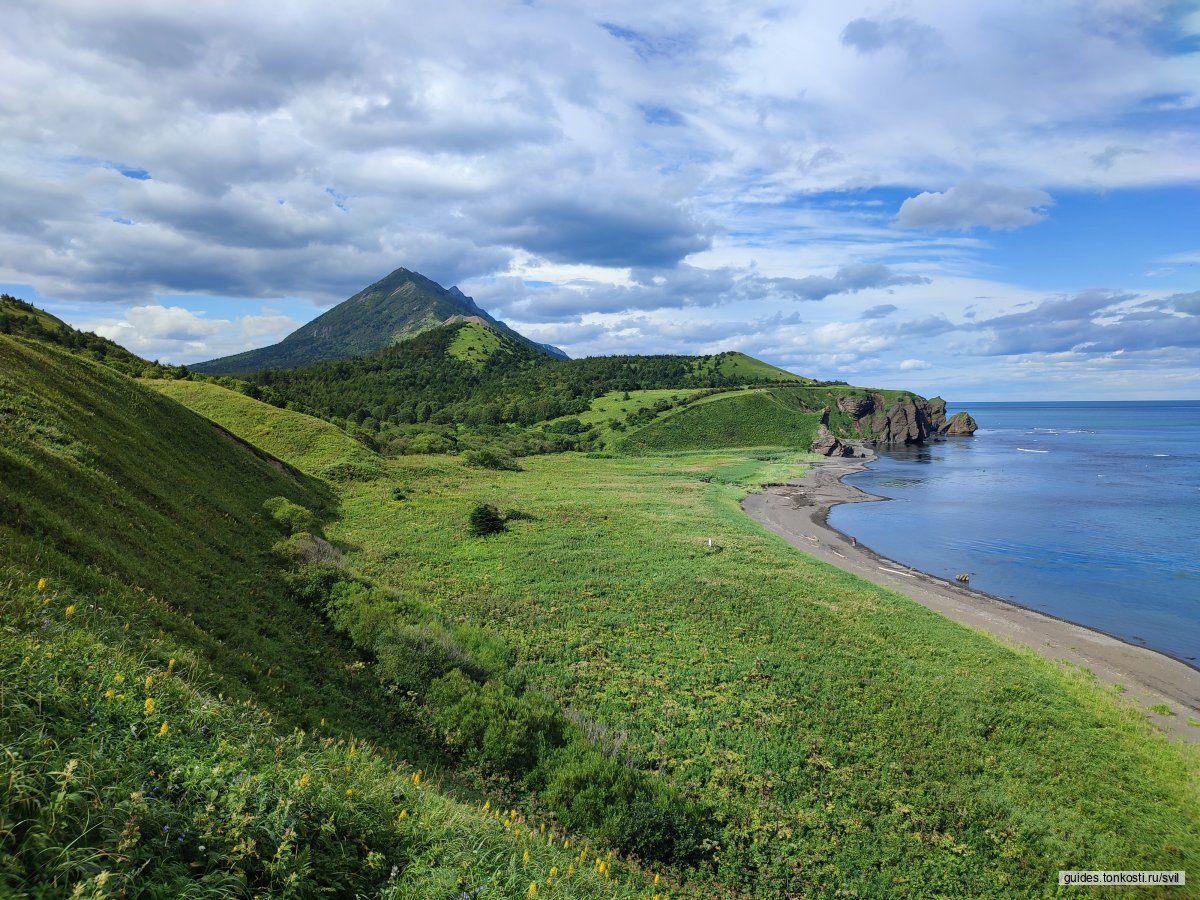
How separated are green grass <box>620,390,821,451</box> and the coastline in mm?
78924

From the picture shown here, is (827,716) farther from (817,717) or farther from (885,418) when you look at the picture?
(885,418)

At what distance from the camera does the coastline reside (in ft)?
79.9

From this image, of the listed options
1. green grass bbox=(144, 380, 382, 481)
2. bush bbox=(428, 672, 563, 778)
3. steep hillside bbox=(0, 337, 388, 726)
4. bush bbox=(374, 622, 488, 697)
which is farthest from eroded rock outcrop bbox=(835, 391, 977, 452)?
steep hillside bbox=(0, 337, 388, 726)

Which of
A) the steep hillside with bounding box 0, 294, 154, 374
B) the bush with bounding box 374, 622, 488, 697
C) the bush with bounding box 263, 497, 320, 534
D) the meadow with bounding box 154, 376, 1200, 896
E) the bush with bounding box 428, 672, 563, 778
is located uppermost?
the steep hillside with bounding box 0, 294, 154, 374

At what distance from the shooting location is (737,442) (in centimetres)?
14312

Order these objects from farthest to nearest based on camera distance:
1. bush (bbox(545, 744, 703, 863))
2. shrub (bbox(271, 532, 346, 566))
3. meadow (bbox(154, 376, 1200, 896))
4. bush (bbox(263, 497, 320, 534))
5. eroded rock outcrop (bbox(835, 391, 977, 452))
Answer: eroded rock outcrop (bbox(835, 391, 977, 452)), bush (bbox(263, 497, 320, 534)), shrub (bbox(271, 532, 346, 566)), meadow (bbox(154, 376, 1200, 896)), bush (bbox(545, 744, 703, 863))

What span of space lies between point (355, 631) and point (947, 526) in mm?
61700

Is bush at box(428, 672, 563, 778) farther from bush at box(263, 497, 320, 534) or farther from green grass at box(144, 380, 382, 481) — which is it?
green grass at box(144, 380, 382, 481)

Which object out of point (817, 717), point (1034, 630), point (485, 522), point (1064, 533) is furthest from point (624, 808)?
point (1064, 533)

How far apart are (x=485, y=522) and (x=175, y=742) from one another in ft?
107

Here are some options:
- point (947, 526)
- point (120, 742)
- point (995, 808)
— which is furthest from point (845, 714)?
point (947, 526)

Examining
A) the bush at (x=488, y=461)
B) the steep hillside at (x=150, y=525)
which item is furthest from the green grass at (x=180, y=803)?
the bush at (x=488, y=461)

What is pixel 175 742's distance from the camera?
613cm

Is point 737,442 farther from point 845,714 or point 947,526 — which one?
point 845,714
